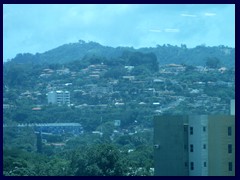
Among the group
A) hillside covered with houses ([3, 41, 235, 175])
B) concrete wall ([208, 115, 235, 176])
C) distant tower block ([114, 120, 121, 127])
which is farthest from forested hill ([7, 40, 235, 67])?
concrete wall ([208, 115, 235, 176])

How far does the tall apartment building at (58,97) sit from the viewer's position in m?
7.60

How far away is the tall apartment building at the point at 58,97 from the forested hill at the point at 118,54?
49cm

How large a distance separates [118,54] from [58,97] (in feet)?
3.37

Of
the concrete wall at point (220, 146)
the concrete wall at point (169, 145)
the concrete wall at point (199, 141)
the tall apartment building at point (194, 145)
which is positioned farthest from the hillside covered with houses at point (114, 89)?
the concrete wall at point (220, 146)

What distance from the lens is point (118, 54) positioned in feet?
27.4

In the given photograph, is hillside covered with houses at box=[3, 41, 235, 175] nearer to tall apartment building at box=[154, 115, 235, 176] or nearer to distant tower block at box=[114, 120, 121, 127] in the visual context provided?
distant tower block at box=[114, 120, 121, 127]

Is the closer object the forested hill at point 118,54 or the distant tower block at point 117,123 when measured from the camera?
the distant tower block at point 117,123

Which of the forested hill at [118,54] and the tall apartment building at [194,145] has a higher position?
the forested hill at [118,54]

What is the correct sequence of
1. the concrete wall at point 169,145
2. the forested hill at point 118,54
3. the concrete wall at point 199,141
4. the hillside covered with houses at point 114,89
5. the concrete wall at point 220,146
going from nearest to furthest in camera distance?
the concrete wall at point 220,146 → the concrete wall at point 199,141 → the concrete wall at point 169,145 → the hillside covered with houses at point 114,89 → the forested hill at point 118,54

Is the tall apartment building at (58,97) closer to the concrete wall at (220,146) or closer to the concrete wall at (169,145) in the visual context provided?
the concrete wall at (169,145)

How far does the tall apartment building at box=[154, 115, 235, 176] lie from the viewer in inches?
224

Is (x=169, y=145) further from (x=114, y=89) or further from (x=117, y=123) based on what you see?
(x=114, y=89)
